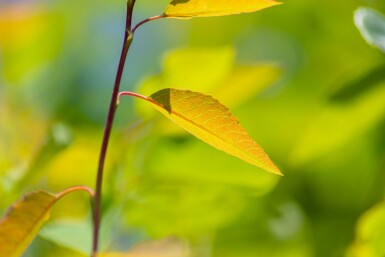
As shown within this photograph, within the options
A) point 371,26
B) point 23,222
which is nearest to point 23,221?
point 23,222

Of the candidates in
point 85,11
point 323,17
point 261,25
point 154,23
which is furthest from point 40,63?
point 323,17

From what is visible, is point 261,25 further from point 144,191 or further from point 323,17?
point 144,191

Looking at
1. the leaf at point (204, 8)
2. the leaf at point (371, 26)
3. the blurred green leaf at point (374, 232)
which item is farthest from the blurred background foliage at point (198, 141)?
the leaf at point (204, 8)

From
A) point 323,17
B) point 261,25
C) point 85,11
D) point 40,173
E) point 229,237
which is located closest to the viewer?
point 40,173

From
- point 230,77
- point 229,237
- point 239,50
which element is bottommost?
point 229,237

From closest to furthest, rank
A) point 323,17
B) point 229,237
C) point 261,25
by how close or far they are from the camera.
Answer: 1. point 229,237
2. point 323,17
3. point 261,25
